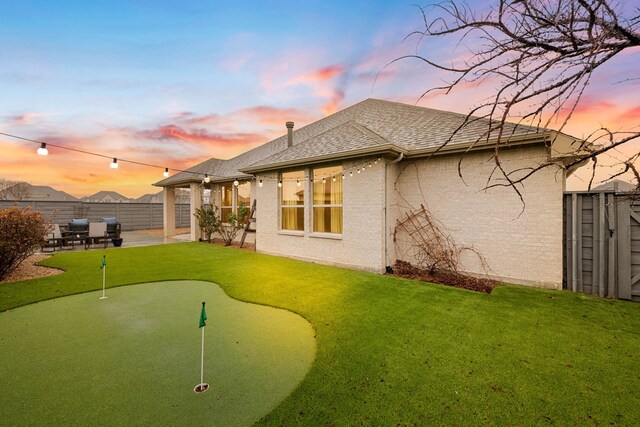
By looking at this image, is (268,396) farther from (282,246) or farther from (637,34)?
(282,246)

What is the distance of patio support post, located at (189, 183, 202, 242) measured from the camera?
14.9 metres

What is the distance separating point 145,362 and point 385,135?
8.49 m

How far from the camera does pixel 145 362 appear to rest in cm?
315

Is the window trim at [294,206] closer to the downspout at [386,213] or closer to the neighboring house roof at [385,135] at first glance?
the neighboring house roof at [385,135]

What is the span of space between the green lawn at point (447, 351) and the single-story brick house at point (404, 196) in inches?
43.2

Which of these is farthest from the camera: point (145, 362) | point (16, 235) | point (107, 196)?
point (107, 196)

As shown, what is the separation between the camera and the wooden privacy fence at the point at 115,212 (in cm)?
1748

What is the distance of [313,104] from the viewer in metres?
11.1

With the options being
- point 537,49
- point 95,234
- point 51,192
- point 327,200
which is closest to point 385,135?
point 327,200

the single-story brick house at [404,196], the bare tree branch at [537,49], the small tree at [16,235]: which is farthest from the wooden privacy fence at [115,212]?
the bare tree branch at [537,49]

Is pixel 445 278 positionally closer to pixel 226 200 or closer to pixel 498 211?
pixel 498 211

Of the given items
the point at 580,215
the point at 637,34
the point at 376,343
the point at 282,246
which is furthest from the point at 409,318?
the point at 282,246

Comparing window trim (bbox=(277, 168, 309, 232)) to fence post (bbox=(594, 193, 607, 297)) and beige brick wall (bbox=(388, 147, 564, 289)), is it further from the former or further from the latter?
fence post (bbox=(594, 193, 607, 297))

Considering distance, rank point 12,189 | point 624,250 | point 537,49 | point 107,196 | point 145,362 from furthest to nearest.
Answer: point 107,196 → point 12,189 → point 624,250 → point 145,362 → point 537,49
